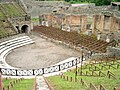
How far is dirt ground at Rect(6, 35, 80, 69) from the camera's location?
3073 cm

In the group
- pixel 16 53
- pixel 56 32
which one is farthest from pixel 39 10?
pixel 16 53

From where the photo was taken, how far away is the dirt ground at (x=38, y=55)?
30.7m

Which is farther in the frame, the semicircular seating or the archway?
the archway

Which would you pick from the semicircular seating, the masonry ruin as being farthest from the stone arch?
the masonry ruin

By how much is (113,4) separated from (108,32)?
33.8 ft

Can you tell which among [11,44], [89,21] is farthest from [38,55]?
[89,21]

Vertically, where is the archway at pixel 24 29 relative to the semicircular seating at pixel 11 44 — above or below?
above

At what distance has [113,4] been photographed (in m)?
50.6

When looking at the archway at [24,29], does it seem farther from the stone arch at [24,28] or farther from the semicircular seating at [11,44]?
the semicircular seating at [11,44]

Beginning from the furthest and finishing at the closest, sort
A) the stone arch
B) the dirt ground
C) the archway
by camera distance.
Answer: the archway
the stone arch
the dirt ground

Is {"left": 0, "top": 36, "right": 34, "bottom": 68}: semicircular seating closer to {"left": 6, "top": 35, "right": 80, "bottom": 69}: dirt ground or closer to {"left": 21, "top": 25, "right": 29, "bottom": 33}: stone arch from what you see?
{"left": 6, "top": 35, "right": 80, "bottom": 69}: dirt ground

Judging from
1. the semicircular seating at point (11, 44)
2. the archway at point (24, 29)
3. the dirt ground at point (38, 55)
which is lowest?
the dirt ground at point (38, 55)

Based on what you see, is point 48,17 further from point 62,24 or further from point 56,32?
point 56,32

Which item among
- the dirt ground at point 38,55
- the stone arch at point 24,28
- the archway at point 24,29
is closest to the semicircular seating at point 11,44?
the dirt ground at point 38,55
